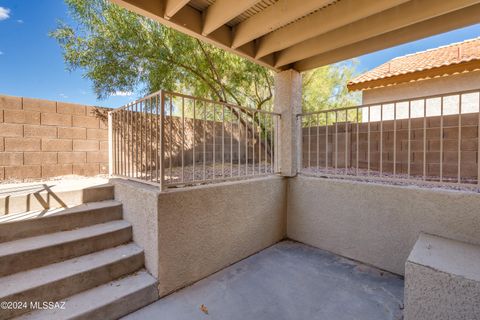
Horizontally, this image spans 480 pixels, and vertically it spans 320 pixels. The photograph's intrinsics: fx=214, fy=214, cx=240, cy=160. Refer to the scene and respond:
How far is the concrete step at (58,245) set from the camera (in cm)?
180

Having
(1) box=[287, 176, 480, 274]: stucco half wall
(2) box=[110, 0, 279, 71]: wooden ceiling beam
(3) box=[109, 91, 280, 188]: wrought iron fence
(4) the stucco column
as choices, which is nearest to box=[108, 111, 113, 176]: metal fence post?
(3) box=[109, 91, 280, 188]: wrought iron fence

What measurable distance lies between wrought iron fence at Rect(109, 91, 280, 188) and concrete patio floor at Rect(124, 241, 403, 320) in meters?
1.12

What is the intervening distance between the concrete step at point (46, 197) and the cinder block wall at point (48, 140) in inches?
28.5

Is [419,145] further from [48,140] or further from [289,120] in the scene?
[48,140]

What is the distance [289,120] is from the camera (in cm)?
345

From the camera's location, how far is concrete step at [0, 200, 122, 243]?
200 cm

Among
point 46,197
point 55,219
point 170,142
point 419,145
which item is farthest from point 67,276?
point 419,145

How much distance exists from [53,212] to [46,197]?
25 centimetres

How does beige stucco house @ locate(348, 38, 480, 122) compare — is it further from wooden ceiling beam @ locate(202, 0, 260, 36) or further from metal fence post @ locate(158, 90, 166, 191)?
metal fence post @ locate(158, 90, 166, 191)

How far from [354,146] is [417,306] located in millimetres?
3011

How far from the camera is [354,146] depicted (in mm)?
4148

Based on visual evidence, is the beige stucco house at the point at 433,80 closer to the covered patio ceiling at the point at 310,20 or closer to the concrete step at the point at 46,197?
the covered patio ceiling at the point at 310,20

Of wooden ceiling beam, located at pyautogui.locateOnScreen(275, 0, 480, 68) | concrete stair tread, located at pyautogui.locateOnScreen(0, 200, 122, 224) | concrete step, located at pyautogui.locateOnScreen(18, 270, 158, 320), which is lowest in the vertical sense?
concrete step, located at pyautogui.locateOnScreen(18, 270, 158, 320)

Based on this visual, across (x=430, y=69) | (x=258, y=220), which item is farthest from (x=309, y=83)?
(x=258, y=220)
